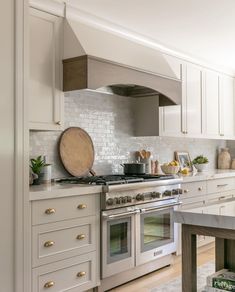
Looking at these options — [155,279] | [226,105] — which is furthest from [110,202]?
[226,105]

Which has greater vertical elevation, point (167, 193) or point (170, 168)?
point (170, 168)

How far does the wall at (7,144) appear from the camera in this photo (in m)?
2.26

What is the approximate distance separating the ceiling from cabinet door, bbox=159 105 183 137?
81 centimetres

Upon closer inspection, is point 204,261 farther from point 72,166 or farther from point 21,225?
point 21,225

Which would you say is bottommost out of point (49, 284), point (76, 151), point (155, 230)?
point (49, 284)

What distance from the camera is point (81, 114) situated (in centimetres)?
401

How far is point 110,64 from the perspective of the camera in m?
3.55

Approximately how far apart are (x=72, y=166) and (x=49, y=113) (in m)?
0.75

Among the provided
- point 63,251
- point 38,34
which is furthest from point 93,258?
point 38,34

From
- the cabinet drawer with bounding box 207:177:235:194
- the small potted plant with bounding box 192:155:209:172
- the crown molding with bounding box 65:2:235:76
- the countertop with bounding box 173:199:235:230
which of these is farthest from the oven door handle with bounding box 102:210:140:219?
the small potted plant with bounding box 192:155:209:172

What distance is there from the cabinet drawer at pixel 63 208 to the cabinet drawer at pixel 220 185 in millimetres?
2230

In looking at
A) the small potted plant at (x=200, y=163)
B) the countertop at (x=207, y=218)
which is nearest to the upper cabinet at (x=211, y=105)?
the small potted plant at (x=200, y=163)

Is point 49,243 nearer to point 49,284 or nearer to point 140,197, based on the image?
point 49,284

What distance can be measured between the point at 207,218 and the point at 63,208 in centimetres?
153
